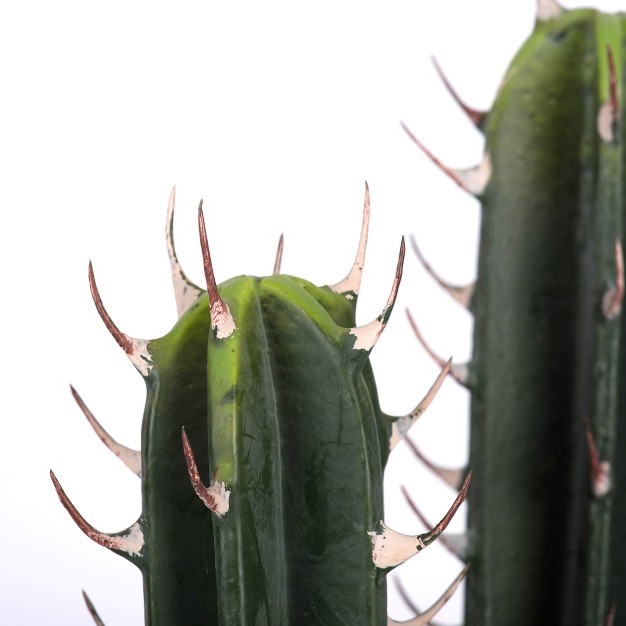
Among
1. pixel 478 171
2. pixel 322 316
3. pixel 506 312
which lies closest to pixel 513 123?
pixel 478 171

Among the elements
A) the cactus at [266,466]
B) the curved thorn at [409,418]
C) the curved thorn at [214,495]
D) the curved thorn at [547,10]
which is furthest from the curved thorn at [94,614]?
the curved thorn at [547,10]

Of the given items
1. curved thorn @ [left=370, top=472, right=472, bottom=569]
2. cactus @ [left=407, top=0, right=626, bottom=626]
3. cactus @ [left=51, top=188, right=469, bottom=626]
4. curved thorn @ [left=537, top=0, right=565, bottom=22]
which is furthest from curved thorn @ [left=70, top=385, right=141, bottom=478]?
curved thorn @ [left=537, top=0, right=565, bottom=22]

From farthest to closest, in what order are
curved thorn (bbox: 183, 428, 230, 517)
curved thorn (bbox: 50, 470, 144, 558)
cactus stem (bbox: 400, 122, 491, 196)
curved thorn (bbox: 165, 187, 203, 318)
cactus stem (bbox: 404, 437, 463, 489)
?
1. cactus stem (bbox: 404, 437, 463, 489)
2. cactus stem (bbox: 400, 122, 491, 196)
3. curved thorn (bbox: 165, 187, 203, 318)
4. curved thorn (bbox: 50, 470, 144, 558)
5. curved thorn (bbox: 183, 428, 230, 517)

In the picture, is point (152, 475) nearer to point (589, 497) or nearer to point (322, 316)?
point (322, 316)

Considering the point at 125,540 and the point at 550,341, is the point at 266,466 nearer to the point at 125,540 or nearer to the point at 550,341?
the point at 125,540

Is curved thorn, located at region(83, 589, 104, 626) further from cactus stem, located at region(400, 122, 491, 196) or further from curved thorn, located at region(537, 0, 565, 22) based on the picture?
curved thorn, located at region(537, 0, 565, 22)

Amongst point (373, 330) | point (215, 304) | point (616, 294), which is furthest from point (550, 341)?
point (215, 304)

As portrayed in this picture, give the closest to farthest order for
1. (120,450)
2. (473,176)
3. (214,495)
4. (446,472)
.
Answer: (214,495)
(120,450)
(473,176)
(446,472)
